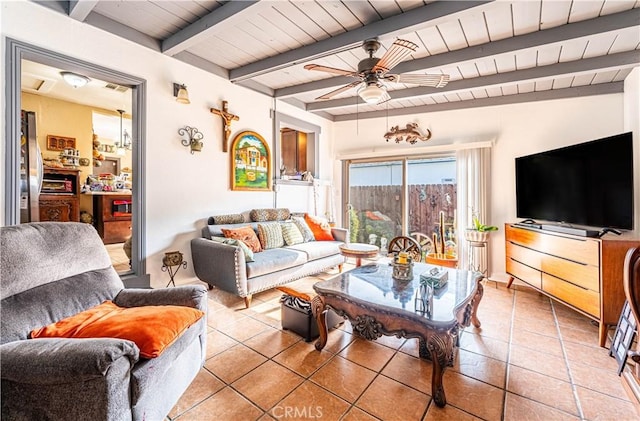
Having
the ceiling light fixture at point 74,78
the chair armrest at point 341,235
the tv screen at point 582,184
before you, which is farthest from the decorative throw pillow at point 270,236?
the tv screen at point 582,184

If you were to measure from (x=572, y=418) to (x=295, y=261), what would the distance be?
2521mm

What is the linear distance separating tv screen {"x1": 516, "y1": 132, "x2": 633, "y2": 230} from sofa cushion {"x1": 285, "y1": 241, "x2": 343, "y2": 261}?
8.12 feet

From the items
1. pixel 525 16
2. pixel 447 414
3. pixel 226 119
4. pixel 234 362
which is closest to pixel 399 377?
pixel 447 414

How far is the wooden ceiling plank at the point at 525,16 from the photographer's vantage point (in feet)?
7.04

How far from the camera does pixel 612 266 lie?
2.18 m

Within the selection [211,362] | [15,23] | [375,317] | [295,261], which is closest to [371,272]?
[375,317]

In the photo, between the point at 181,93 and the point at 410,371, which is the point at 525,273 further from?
the point at 181,93

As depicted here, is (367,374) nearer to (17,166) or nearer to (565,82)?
(17,166)

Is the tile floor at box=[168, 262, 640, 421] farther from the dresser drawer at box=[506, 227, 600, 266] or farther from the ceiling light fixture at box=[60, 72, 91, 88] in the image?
the ceiling light fixture at box=[60, 72, 91, 88]

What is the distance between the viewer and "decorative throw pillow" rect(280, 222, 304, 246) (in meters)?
3.87

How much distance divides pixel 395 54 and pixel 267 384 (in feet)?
7.93

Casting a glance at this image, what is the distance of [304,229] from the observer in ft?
13.9

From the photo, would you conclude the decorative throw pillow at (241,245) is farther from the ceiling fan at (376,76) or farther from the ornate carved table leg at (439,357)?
the ornate carved table leg at (439,357)

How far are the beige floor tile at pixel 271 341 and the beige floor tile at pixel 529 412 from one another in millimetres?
1415
